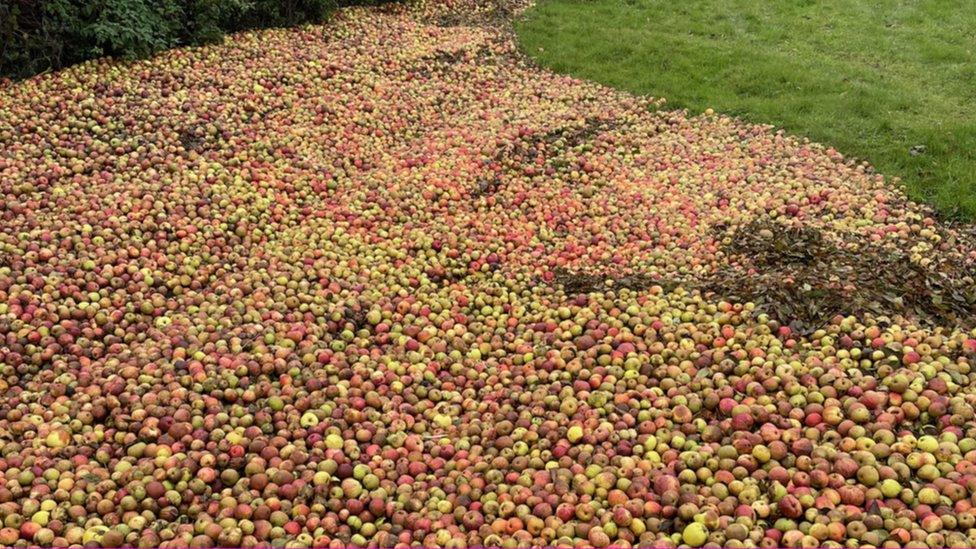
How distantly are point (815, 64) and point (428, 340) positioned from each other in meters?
11.0

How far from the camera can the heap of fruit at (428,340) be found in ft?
15.8

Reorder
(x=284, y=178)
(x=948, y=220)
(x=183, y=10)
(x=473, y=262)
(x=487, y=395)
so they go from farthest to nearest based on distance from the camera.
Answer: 1. (x=183, y=10)
2. (x=284, y=178)
3. (x=948, y=220)
4. (x=473, y=262)
5. (x=487, y=395)

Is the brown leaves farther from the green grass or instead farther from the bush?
the bush

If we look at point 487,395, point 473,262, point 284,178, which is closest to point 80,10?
point 284,178

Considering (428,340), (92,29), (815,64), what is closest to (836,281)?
(428,340)

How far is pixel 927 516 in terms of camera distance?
436cm

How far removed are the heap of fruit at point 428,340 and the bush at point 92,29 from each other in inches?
19.9

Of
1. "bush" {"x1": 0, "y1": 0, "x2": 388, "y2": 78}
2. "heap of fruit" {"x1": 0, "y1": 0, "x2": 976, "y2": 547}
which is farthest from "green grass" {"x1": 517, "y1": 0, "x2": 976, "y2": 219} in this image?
"bush" {"x1": 0, "y1": 0, "x2": 388, "y2": 78}

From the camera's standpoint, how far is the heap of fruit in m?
4.81

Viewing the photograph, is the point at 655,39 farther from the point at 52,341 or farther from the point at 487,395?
the point at 52,341

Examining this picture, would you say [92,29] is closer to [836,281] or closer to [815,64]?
[836,281]

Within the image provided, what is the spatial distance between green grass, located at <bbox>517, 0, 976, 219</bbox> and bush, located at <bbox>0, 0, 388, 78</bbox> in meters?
6.71

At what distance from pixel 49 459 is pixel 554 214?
20.3 feet

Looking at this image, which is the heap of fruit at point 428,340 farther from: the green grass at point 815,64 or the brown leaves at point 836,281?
the green grass at point 815,64
